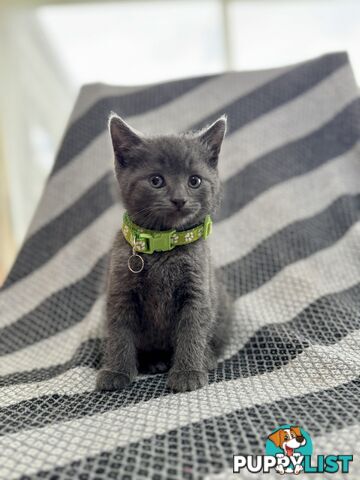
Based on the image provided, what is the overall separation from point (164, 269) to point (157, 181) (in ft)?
0.57

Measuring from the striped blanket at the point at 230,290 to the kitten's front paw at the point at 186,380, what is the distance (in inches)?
0.8

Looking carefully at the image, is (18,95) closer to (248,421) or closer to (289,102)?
(289,102)

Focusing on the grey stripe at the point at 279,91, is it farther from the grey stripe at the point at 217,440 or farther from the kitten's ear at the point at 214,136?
the grey stripe at the point at 217,440

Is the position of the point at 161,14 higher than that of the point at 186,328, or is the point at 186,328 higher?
the point at 161,14

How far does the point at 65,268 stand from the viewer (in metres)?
1.54

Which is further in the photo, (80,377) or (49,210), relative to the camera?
(49,210)

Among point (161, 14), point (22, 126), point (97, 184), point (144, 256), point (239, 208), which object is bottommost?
point (144, 256)

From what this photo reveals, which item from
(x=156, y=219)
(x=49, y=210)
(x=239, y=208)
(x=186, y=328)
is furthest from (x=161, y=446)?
(x=49, y=210)

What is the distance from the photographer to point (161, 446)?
692mm

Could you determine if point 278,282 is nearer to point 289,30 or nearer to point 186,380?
point 186,380

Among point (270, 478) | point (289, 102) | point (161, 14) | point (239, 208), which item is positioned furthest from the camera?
point (161, 14)

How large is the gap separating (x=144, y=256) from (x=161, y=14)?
1.61m

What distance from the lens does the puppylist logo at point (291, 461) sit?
2.08 feet

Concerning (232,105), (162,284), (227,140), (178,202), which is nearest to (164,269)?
(162,284)
